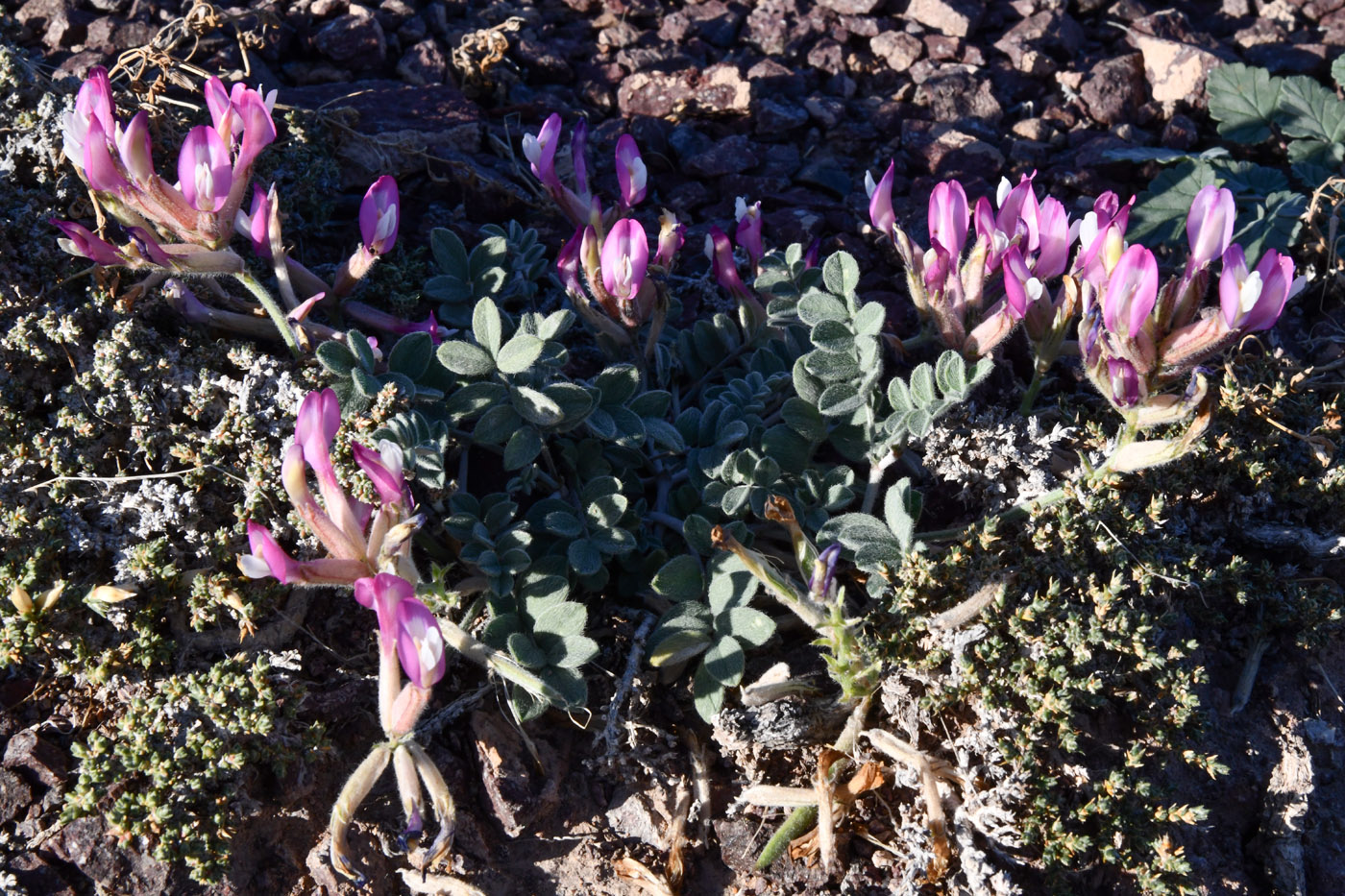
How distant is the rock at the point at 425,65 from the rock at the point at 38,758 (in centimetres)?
256

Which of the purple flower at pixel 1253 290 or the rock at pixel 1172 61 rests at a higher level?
the purple flower at pixel 1253 290

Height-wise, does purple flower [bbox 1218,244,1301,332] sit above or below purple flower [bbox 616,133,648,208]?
below

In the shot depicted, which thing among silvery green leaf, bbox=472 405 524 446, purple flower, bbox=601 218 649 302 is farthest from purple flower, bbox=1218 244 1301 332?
silvery green leaf, bbox=472 405 524 446

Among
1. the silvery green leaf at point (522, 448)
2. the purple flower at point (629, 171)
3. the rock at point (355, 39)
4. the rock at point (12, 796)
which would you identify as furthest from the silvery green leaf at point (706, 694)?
the rock at point (355, 39)

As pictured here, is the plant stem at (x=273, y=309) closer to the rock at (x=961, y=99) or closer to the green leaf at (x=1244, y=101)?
the rock at (x=961, y=99)

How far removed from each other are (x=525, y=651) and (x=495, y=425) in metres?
0.54

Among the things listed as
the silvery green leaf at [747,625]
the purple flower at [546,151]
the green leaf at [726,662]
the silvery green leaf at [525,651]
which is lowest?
the green leaf at [726,662]

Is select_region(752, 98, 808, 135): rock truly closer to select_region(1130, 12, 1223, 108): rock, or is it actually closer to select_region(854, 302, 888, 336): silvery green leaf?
select_region(1130, 12, 1223, 108): rock

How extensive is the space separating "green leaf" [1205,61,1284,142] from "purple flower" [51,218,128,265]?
3.44 metres

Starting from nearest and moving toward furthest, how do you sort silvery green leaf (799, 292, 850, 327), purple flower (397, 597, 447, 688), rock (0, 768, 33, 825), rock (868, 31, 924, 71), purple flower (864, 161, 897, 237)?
purple flower (397, 597, 447, 688)
rock (0, 768, 33, 825)
silvery green leaf (799, 292, 850, 327)
purple flower (864, 161, 897, 237)
rock (868, 31, 924, 71)

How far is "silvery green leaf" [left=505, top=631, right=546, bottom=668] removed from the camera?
2.38m

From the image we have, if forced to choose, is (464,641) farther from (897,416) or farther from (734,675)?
(897,416)

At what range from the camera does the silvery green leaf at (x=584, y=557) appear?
253 centimetres

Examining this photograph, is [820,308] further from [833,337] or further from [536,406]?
[536,406]
